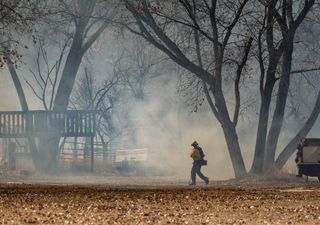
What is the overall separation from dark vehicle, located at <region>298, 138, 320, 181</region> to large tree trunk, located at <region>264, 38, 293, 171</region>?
2515 millimetres

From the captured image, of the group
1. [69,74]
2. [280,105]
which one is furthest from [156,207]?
[69,74]

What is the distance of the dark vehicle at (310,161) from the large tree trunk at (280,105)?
2515 millimetres

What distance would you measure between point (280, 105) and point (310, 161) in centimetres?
362

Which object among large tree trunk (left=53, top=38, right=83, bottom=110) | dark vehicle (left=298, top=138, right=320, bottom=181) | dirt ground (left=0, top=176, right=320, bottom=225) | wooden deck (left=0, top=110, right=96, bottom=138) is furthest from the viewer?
large tree trunk (left=53, top=38, right=83, bottom=110)

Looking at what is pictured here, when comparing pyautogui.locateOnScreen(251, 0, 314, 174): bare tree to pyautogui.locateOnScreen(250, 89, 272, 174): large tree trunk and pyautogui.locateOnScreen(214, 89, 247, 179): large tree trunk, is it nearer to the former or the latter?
pyautogui.locateOnScreen(250, 89, 272, 174): large tree trunk

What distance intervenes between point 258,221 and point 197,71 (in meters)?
20.0

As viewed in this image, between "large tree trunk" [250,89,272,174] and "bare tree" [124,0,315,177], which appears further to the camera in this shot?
"large tree trunk" [250,89,272,174]

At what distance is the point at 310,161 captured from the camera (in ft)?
108

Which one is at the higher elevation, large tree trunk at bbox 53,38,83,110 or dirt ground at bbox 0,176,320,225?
large tree trunk at bbox 53,38,83,110

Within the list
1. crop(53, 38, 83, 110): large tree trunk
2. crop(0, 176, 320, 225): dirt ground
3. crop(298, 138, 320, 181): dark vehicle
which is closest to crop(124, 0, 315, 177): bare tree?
crop(298, 138, 320, 181): dark vehicle

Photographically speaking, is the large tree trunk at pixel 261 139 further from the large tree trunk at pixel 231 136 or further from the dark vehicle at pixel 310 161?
the dark vehicle at pixel 310 161

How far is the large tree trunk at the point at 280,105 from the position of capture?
35406 mm

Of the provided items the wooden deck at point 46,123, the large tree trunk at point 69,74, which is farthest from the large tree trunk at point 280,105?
the large tree trunk at point 69,74

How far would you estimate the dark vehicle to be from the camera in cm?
3272
